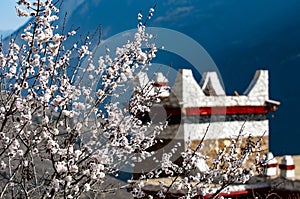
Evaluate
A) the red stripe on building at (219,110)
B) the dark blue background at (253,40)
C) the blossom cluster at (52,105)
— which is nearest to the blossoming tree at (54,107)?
the blossom cluster at (52,105)

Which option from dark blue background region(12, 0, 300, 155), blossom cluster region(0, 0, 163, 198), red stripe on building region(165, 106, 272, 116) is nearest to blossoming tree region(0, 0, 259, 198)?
blossom cluster region(0, 0, 163, 198)

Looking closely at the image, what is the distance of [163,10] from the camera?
3431 centimetres

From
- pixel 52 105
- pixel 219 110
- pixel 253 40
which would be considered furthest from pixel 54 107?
pixel 253 40

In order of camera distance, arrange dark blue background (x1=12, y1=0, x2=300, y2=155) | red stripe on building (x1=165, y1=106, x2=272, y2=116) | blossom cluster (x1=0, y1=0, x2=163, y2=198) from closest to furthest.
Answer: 1. blossom cluster (x1=0, y1=0, x2=163, y2=198)
2. red stripe on building (x1=165, y1=106, x2=272, y2=116)
3. dark blue background (x1=12, y1=0, x2=300, y2=155)

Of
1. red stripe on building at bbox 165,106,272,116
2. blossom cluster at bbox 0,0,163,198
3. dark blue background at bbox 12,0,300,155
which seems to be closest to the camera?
blossom cluster at bbox 0,0,163,198

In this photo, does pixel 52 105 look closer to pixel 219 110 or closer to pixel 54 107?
pixel 54 107

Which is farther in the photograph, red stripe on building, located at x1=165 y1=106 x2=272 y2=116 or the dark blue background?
the dark blue background

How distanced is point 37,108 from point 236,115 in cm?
709

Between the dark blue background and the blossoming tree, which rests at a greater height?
the dark blue background

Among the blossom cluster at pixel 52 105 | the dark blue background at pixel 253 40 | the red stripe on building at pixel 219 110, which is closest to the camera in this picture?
the blossom cluster at pixel 52 105

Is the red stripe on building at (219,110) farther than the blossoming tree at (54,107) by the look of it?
Yes

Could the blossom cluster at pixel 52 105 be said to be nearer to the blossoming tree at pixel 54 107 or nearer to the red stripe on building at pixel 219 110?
the blossoming tree at pixel 54 107

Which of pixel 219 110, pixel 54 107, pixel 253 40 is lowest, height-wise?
pixel 54 107

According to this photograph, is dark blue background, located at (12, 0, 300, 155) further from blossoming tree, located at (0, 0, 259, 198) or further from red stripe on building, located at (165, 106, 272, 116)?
blossoming tree, located at (0, 0, 259, 198)
